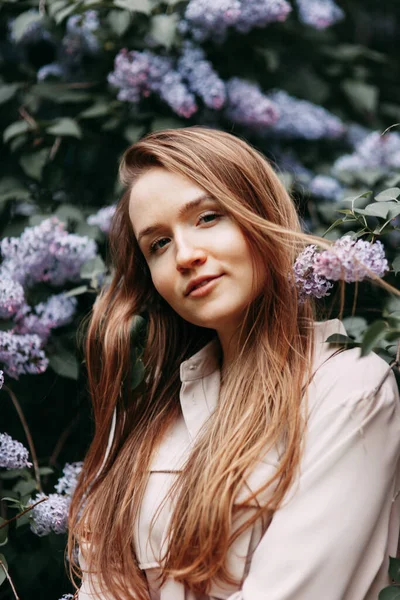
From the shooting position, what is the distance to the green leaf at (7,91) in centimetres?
216

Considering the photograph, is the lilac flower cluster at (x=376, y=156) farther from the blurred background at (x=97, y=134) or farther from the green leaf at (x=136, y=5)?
the green leaf at (x=136, y=5)

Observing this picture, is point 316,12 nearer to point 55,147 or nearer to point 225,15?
point 225,15

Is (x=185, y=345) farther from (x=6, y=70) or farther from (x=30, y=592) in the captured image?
(x=6, y=70)

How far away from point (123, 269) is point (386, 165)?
1.05 metres

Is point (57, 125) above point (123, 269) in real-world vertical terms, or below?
above

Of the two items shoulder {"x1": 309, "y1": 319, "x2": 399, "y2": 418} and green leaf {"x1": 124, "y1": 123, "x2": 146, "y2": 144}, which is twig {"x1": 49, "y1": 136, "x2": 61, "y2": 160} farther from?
shoulder {"x1": 309, "y1": 319, "x2": 399, "y2": 418}

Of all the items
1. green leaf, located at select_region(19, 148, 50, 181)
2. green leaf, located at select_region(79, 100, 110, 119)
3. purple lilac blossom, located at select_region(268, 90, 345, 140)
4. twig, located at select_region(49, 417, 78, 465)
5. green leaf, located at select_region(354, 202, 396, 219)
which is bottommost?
twig, located at select_region(49, 417, 78, 465)

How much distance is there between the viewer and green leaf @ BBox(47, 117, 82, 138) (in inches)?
82.6

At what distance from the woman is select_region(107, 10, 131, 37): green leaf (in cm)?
67

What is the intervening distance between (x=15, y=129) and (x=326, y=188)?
992mm

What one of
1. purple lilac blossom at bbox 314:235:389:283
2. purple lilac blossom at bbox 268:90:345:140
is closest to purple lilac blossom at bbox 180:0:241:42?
purple lilac blossom at bbox 268:90:345:140

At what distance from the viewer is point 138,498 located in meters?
1.46

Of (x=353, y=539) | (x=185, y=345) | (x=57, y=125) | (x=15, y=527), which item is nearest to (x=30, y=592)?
(x=15, y=527)

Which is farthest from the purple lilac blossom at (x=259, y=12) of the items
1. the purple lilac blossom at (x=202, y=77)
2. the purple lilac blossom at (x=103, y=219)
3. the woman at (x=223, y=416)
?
the woman at (x=223, y=416)
